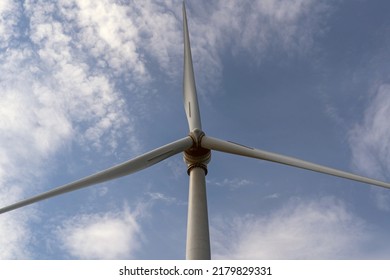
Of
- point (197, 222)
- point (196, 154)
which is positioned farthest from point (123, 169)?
point (197, 222)

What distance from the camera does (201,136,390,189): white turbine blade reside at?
2377 centimetres

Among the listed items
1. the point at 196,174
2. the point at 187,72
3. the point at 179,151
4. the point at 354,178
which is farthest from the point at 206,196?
the point at 187,72

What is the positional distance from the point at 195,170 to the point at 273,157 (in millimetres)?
5263

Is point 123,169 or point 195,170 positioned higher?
point 195,170

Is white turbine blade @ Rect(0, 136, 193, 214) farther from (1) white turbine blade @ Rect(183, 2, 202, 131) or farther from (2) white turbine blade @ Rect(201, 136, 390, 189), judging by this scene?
(1) white turbine blade @ Rect(183, 2, 202, 131)

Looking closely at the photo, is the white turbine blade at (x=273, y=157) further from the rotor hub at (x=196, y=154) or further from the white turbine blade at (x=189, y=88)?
the white turbine blade at (x=189, y=88)

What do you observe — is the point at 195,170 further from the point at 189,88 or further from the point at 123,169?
the point at 189,88

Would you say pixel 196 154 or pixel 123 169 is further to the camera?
pixel 196 154

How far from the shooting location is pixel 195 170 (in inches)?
A: 1040

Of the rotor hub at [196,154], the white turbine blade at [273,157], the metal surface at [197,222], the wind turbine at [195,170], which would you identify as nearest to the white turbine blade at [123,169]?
the wind turbine at [195,170]

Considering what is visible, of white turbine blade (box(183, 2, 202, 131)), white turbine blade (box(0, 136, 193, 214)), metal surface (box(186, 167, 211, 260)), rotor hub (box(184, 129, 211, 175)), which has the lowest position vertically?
metal surface (box(186, 167, 211, 260))

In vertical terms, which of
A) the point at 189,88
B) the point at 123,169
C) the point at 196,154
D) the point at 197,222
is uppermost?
the point at 189,88

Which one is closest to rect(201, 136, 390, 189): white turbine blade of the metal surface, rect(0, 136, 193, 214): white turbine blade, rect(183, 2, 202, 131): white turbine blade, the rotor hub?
the rotor hub
